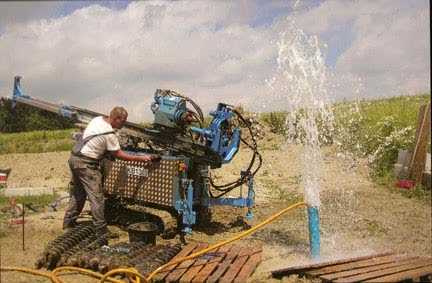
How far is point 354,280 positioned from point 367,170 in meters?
8.59

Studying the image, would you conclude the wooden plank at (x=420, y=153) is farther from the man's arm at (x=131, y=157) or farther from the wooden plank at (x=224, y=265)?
the man's arm at (x=131, y=157)

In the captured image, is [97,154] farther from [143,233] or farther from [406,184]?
[406,184]

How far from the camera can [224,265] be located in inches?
238

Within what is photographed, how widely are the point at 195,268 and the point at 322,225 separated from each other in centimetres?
322

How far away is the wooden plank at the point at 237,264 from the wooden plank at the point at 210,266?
168 mm

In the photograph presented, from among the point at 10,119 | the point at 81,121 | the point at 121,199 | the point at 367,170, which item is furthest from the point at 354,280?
the point at 10,119

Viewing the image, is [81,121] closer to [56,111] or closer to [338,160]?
[56,111]

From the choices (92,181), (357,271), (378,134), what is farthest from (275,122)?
(357,271)

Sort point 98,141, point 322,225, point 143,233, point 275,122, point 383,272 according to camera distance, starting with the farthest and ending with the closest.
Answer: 1. point 275,122
2. point 322,225
3. point 98,141
4. point 143,233
5. point 383,272

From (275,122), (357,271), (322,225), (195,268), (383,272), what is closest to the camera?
(383,272)

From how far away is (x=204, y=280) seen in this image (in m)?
5.56

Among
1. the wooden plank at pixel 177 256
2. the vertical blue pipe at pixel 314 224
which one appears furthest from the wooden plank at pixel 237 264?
the vertical blue pipe at pixel 314 224

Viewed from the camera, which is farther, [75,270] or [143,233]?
[143,233]

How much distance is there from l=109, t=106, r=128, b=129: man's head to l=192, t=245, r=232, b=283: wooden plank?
2.10 meters
